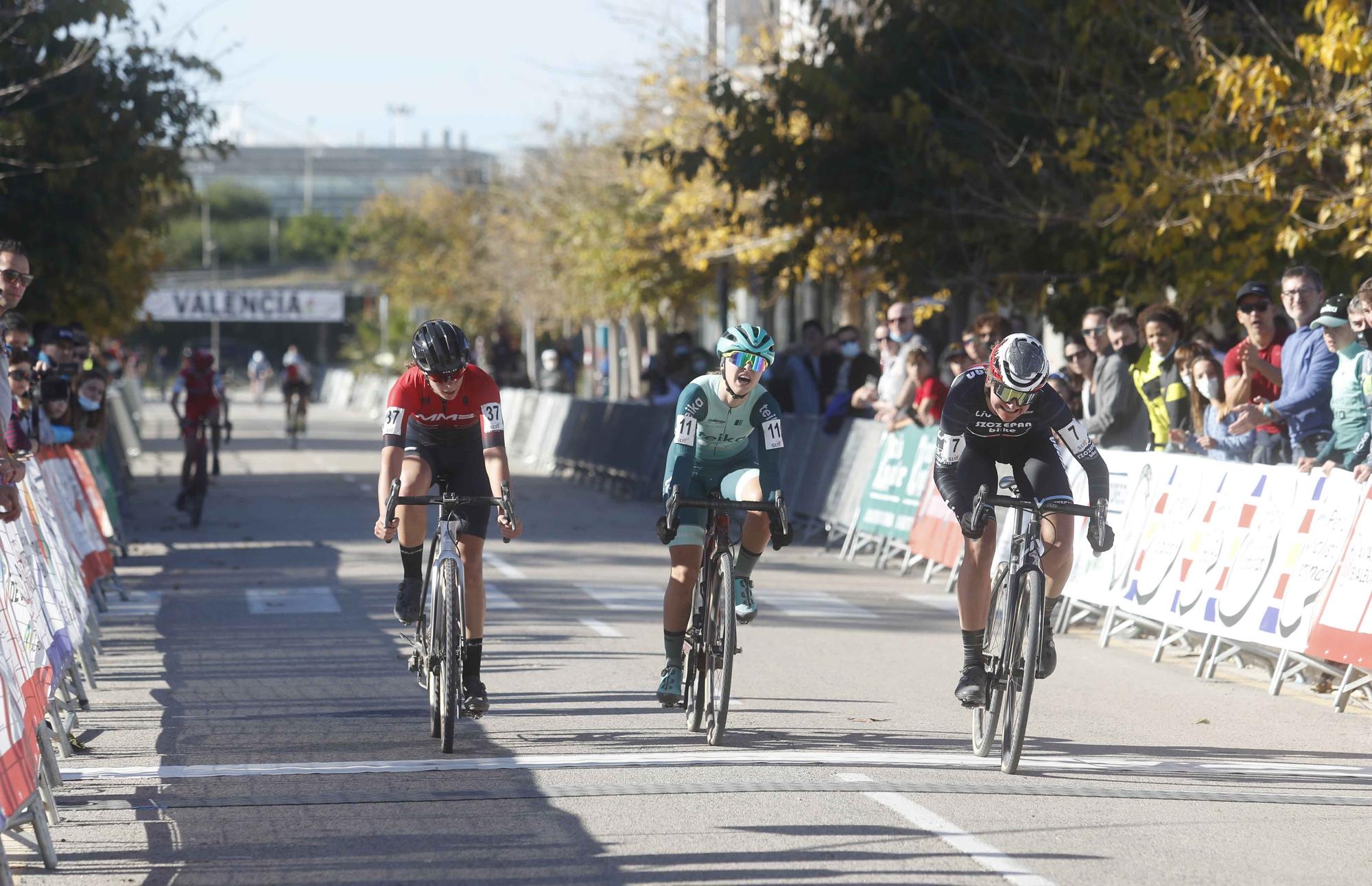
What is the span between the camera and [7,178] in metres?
21.2

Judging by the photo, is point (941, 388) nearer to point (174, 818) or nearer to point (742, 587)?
point (742, 587)

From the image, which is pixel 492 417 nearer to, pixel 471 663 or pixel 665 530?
pixel 665 530

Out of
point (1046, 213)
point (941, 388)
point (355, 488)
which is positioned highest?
point (1046, 213)

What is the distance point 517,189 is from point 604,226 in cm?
1048

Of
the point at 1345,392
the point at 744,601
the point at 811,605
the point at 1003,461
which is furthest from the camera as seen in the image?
the point at 811,605

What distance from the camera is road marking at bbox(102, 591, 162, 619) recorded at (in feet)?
45.2

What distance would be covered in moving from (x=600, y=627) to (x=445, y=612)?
4.53m

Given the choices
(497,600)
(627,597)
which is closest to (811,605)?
(627,597)

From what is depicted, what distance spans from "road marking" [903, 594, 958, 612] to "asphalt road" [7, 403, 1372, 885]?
0.22m

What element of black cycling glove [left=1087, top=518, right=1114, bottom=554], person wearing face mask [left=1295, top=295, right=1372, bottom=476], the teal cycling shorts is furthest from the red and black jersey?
person wearing face mask [left=1295, top=295, right=1372, bottom=476]

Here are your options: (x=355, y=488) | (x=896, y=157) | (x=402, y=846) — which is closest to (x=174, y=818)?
(x=402, y=846)

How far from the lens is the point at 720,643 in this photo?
870 cm

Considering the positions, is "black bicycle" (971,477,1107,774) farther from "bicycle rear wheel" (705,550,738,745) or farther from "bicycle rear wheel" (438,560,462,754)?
"bicycle rear wheel" (438,560,462,754)

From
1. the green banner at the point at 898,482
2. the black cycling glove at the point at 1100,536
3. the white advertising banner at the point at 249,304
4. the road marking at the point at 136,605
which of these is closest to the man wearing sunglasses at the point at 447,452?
the black cycling glove at the point at 1100,536
